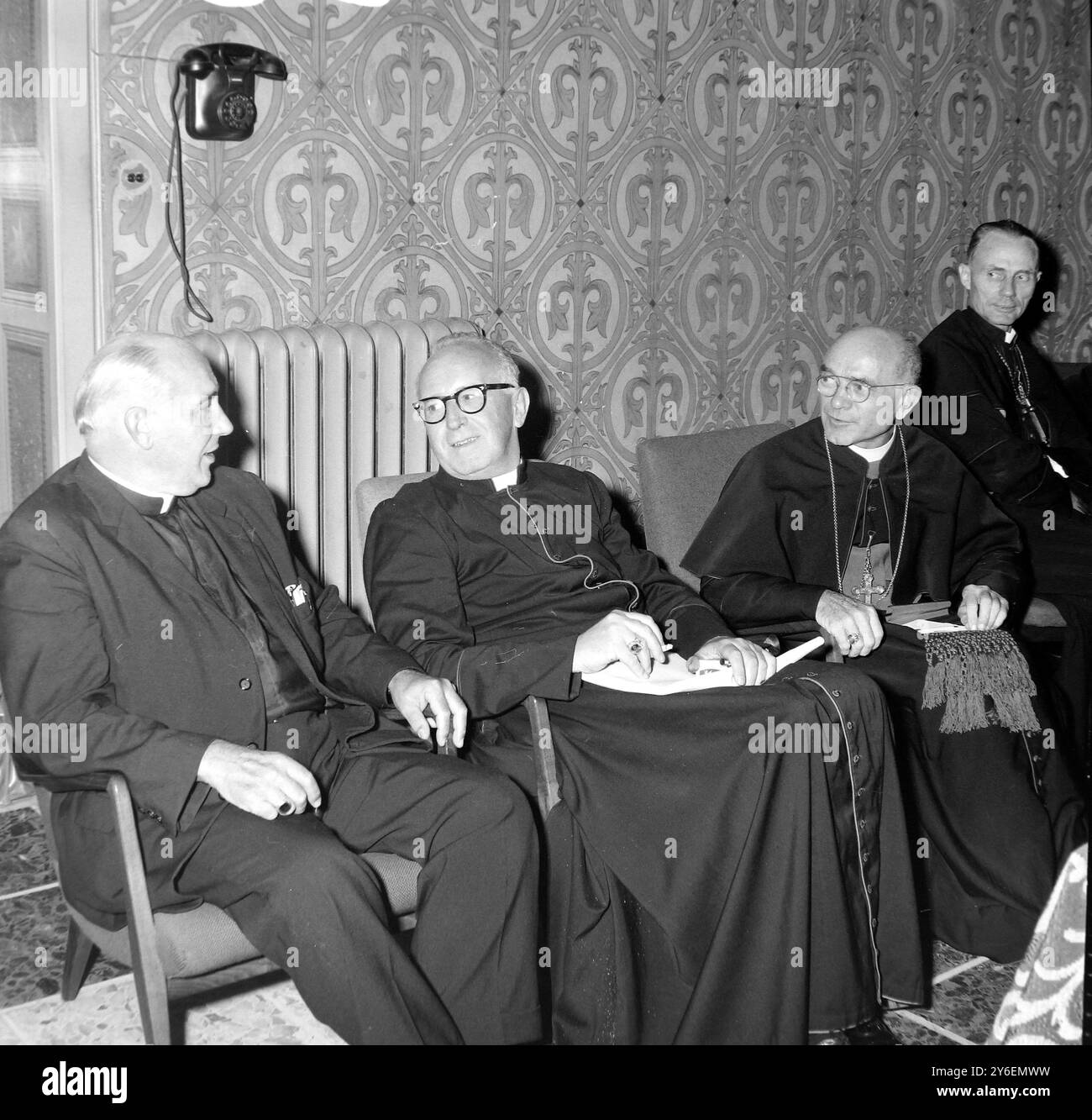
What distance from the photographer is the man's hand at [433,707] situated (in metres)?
2.50

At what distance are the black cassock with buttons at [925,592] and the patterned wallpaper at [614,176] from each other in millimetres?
947

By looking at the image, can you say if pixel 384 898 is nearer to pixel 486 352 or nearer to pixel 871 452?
pixel 486 352

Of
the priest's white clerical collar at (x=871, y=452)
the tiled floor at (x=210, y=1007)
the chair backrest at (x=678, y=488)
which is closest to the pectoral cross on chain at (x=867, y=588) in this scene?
the priest's white clerical collar at (x=871, y=452)

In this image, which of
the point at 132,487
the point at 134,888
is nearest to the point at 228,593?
the point at 132,487

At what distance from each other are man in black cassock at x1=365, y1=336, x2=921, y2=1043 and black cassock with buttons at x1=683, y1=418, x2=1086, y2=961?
0.45 m

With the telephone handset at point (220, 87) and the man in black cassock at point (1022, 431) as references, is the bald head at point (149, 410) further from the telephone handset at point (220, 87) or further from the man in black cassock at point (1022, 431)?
the man in black cassock at point (1022, 431)

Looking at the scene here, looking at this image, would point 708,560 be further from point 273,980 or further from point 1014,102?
point 1014,102

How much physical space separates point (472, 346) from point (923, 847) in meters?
1.55

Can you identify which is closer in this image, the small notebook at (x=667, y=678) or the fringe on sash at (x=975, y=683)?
the small notebook at (x=667, y=678)

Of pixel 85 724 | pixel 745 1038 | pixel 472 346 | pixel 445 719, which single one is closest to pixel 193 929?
pixel 85 724

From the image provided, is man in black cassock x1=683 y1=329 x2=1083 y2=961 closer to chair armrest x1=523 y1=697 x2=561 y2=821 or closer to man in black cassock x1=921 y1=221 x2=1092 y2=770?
man in black cassock x1=921 y1=221 x2=1092 y2=770

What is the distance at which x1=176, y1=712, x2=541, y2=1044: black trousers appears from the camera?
2.10 meters

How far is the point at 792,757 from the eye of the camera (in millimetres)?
2381

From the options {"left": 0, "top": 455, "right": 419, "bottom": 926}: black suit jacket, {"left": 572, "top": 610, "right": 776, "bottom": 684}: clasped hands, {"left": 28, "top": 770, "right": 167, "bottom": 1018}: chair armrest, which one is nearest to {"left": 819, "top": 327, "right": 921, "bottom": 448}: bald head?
{"left": 572, "top": 610, "right": 776, "bottom": 684}: clasped hands
